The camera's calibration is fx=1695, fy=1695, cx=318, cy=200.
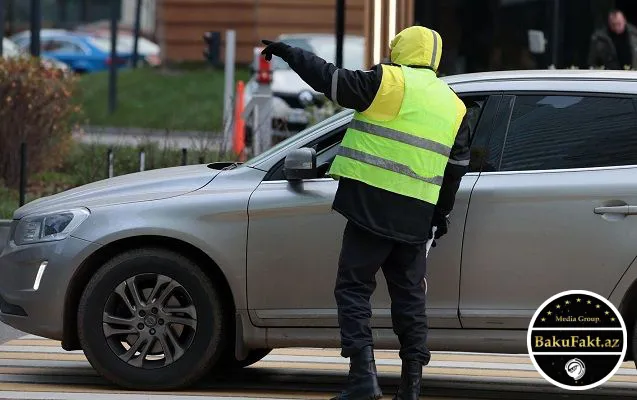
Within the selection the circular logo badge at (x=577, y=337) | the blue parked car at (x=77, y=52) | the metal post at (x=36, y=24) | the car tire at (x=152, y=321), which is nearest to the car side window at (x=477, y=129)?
the circular logo badge at (x=577, y=337)

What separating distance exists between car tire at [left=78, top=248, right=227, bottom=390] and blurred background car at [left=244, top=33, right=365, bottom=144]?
31.6 ft

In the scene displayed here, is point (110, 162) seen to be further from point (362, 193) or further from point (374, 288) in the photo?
point (362, 193)

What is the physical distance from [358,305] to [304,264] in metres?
0.60

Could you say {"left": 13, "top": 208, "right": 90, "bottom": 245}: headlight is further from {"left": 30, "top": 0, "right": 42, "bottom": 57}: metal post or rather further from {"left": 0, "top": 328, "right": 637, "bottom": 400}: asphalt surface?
{"left": 30, "top": 0, "right": 42, "bottom": 57}: metal post

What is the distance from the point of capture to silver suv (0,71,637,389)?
7.52 m

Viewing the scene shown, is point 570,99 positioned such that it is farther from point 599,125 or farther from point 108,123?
point 108,123

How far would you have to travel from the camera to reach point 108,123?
30.6m

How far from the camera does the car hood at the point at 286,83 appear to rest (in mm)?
23044

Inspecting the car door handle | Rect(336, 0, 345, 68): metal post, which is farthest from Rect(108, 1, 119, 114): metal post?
the car door handle

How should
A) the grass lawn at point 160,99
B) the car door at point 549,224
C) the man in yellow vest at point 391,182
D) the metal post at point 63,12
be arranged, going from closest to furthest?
the man in yellow vest at point 391,182
the car door at point 549,224
the grass lawn at point 160,99
the metal post at point 63,12

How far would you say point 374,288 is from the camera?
23.9 feet

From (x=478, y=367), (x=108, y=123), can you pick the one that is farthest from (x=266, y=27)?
(x=478, y=367)

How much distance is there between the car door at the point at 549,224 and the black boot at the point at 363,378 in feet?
2.09

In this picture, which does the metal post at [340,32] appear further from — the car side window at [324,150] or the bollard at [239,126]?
the car side window at [324,150]
